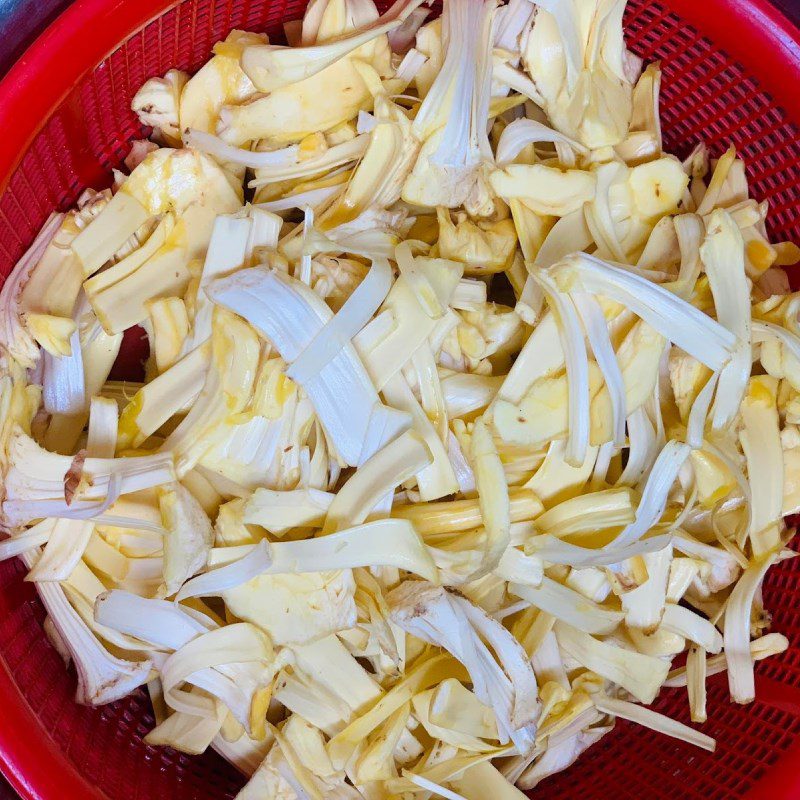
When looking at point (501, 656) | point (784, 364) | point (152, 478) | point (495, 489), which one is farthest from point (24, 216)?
point (784, 364)

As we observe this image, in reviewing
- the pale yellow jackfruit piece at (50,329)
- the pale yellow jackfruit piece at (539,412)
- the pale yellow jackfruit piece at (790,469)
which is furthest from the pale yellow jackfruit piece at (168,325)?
the pale yellow jackfruit piece at (790,469)

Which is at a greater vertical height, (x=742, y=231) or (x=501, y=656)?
(x=742, y=231)

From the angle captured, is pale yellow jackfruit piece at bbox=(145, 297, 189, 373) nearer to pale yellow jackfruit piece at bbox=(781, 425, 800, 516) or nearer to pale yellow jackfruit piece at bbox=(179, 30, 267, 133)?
pale yellow jackfruit piece at bbox=(179, 30, 267, 133)

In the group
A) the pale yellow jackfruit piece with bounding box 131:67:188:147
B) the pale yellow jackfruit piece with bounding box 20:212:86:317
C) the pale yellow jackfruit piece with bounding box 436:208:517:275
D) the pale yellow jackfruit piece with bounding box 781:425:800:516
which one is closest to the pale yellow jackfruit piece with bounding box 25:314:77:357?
the pale yellow jackfruit piece with bounding box 20:212:86:317

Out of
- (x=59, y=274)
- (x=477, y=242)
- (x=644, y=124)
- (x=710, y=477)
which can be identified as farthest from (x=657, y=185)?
(x=59, y=274)

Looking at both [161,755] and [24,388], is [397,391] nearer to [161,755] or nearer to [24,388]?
[24,388]

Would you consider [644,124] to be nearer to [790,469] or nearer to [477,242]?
[477,242]
